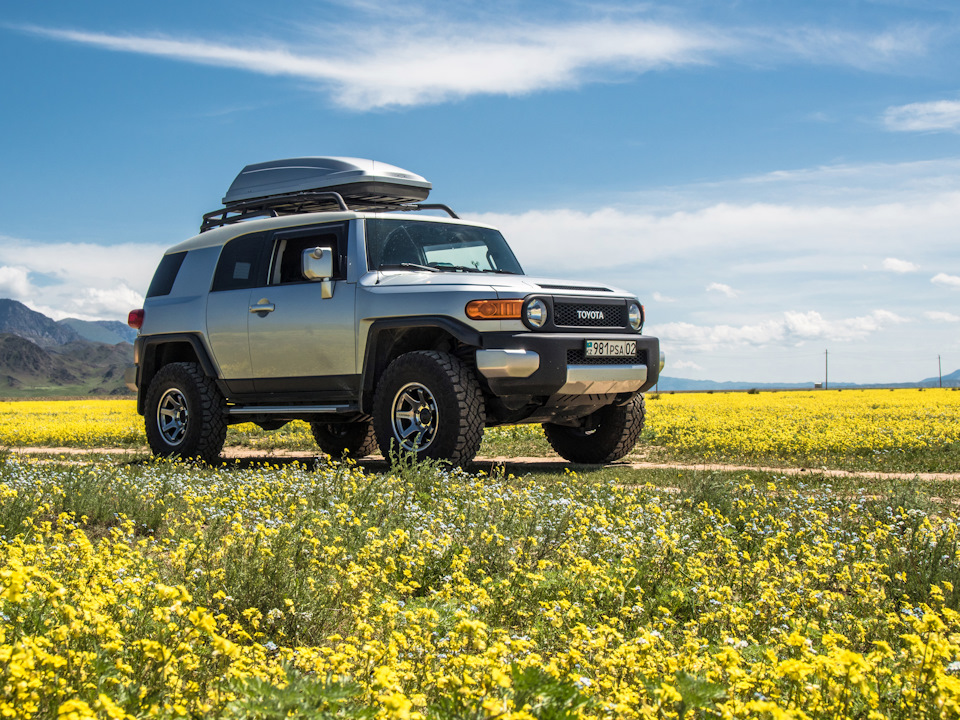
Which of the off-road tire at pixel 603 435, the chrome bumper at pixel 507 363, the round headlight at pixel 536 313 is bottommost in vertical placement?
the off-road tire at pixel 603 435

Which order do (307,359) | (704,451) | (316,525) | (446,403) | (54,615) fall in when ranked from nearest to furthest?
(54,615) < (316,525) < (446,403) < (307,359) < (704,451)

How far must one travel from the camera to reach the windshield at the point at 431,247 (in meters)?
9.71

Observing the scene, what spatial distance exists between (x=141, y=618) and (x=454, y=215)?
775 cm

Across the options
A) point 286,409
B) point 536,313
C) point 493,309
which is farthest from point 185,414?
point 536,313

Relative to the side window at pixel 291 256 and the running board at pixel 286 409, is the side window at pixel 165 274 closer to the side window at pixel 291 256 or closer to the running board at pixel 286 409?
the side window at pixel 291 256

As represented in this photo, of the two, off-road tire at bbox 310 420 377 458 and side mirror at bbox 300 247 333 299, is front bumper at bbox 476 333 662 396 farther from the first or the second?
off-road tire at bbox 310 420 377 458

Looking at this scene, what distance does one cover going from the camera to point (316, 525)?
18.3ft

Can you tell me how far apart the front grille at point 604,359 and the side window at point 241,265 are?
3.70m

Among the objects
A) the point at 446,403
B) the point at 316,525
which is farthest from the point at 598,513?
the point at 446,403

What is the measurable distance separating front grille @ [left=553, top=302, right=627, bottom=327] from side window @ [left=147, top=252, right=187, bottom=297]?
5184 mm

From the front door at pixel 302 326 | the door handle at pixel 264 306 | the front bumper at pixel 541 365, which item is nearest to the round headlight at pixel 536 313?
the front bumper at pixel 541 365

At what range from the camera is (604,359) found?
9.24 meters

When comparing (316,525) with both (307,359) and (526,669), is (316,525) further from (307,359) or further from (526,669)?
(307,359)

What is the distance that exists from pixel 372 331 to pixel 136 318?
→ 168 inches
